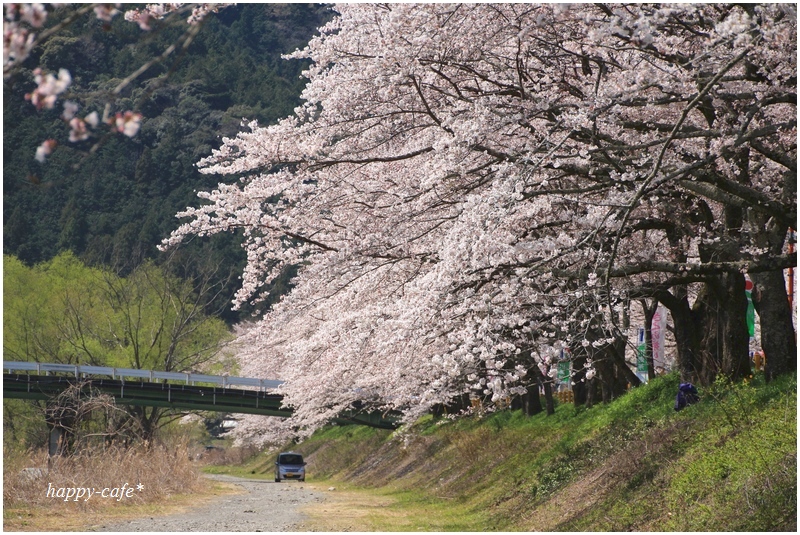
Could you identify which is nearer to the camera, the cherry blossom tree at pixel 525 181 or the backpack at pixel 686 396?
the cherry blossom tree at pixel 525 181

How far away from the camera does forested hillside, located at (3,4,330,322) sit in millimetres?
85562

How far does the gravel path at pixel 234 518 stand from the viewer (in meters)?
15.7

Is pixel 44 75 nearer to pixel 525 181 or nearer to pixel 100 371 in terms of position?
pixel 525 181

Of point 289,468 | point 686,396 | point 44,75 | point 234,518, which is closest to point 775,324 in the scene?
point 686,396

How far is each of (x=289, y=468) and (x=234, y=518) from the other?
21.1 metres

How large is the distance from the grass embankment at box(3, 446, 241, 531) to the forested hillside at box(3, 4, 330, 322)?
5197cm

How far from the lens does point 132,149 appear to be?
10556cm

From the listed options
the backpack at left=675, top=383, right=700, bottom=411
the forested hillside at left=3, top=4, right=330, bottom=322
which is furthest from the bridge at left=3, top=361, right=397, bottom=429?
the forested hillside at left=3, top=4, right=330, bottom=322

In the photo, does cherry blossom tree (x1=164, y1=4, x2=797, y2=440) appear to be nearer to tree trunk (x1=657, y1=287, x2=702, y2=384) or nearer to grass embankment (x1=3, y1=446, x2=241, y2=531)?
tree trunk (x1=657, y1=287, x2=702, y2=384)

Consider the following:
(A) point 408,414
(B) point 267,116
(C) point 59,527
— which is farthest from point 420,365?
(B) point 267,116

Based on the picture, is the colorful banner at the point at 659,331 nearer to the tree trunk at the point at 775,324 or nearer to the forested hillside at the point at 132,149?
A: the tree trunk at the point at 775,324

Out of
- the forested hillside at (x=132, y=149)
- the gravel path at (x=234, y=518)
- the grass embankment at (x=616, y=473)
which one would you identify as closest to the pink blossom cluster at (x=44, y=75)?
the grass embankment at (x=616, y=473)

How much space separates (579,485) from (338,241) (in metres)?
5.05

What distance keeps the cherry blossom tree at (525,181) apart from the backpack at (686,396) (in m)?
0.72
